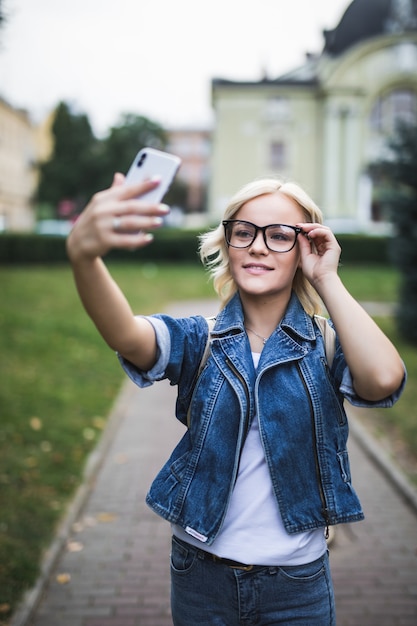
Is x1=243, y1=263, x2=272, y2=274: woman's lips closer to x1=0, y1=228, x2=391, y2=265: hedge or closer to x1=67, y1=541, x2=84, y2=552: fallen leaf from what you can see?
x1=67, y1=541, x2=84, y2=552: fallen leaf

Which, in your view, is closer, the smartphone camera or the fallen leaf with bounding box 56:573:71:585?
the smartphone camera

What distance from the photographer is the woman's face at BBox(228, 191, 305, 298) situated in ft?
6.14

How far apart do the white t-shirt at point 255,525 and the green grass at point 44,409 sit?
2.21m

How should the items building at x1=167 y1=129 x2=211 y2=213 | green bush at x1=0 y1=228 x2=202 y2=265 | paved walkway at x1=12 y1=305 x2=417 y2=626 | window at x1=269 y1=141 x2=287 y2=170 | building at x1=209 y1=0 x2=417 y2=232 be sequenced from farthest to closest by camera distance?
building at x1=167 y1=129 x2=211 y2=213
window at x1=269 y1=141 x2=287 y2=170
building at x1=209 y1=0 x2=417 y2=232
green bush at x1=0 y1=228 x2=202 y2=265
paved walkway at x1=12 y1=305 x2=417 y2=626

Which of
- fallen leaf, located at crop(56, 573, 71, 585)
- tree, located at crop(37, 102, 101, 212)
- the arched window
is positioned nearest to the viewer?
fallen leaf, located at crop(56, 573, 71, 585)

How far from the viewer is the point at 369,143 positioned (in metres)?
37.3

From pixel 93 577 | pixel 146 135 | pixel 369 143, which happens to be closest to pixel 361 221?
pixel 369 143

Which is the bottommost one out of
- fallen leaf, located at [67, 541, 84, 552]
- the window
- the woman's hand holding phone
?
fallen leaf, located at [67, 541, 84, 552]

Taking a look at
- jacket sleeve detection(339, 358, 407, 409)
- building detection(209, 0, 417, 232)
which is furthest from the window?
jacket sleeve detection(339, 358, 407, 409)

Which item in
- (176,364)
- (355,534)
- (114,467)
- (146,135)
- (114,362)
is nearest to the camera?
(176,364)

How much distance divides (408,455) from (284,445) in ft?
15.8

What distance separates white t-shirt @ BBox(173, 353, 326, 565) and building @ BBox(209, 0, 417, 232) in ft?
116

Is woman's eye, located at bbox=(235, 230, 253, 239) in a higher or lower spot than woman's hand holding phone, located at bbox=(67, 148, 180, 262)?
lower

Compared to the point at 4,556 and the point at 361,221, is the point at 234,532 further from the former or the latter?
the point at 361,221
